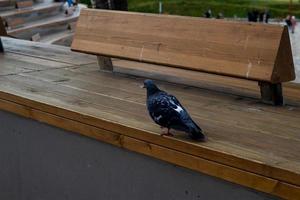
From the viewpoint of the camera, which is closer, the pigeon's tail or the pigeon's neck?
the pigeon's tail

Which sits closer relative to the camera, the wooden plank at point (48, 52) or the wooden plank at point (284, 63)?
the wooden plank at point (284, 63)

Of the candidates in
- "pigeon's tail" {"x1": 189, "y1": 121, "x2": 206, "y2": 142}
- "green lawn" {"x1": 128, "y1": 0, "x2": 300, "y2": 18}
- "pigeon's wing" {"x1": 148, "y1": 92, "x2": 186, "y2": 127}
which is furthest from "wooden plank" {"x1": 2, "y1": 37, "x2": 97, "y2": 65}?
"green lawn" {"x1": 128, "y1": 0, "x2": 300, "y2": 18}

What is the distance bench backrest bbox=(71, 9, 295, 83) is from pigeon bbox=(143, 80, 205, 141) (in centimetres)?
54

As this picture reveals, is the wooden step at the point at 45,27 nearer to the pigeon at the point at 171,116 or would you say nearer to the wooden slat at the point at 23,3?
the wooden slat at the point at 23,3

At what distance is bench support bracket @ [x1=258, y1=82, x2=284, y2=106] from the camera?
9.16ft

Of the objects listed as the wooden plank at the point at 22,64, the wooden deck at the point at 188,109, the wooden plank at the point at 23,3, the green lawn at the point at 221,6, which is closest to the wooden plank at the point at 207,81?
the wooden deck at the point at 188,109

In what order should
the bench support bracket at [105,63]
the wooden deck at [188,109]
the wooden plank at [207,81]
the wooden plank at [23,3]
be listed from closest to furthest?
the wooden deck at [188,109]
the wooden plank at [207,81]
the bench support bracket at [105,63]
the wooden plank at [23,3]

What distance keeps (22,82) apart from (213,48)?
4.09 ft

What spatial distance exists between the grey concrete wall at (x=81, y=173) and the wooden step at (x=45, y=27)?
646 cm

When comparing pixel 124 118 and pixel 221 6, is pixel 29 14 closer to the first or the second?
pixel 124 118

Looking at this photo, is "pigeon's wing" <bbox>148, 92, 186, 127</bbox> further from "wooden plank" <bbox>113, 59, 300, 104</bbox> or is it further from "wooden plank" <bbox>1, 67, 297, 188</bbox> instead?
"wooden plank" <bbox>113, 59, 300, 104</bbox>

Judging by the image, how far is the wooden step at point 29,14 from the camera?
35.1 ft

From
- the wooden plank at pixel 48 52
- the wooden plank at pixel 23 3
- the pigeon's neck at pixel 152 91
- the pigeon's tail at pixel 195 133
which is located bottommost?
the wooden plank at pixel 23 3

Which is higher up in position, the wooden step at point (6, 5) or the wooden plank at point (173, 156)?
the wooden plank at point (173, 156)
